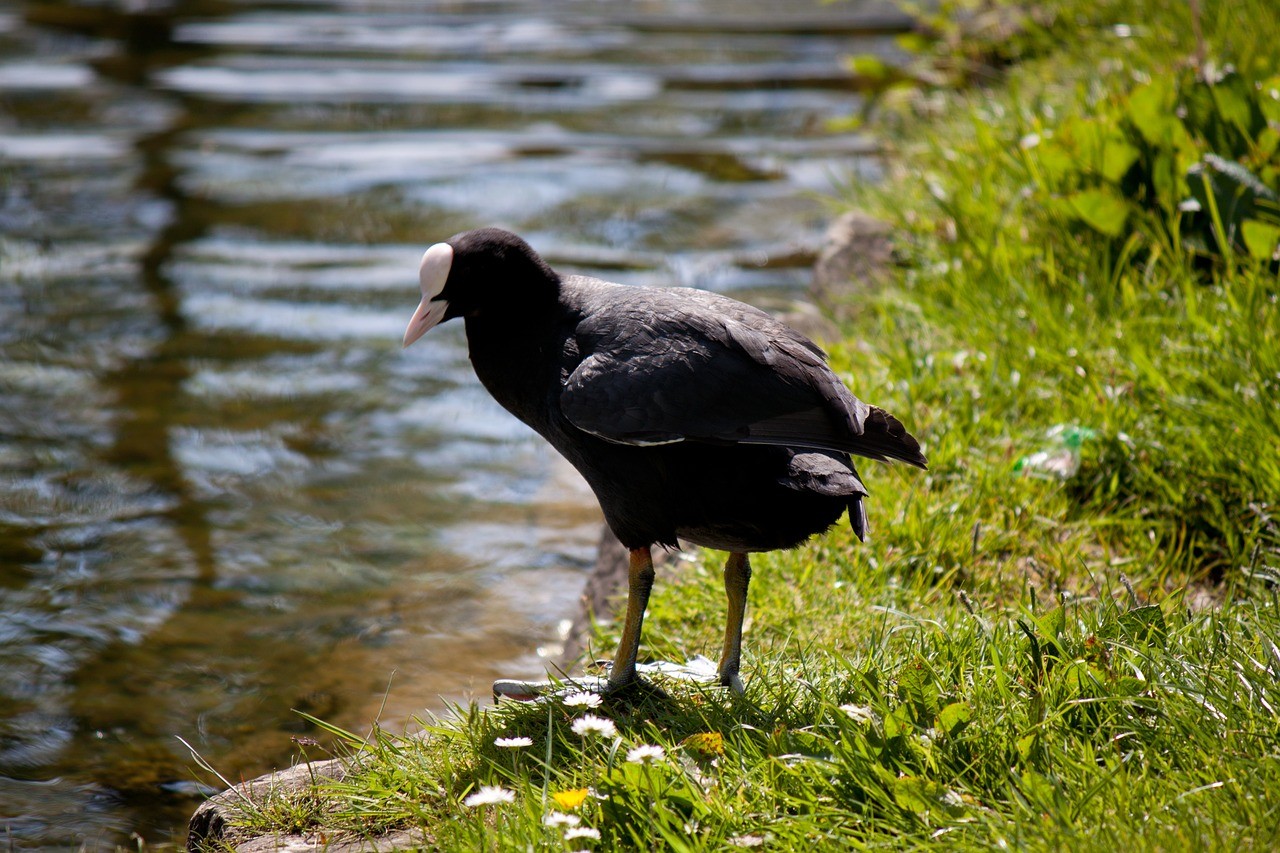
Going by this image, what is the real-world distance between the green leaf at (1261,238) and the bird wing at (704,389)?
2.02 meters

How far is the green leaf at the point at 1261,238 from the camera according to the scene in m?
4.11

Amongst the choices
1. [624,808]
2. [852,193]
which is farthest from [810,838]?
[852,193]

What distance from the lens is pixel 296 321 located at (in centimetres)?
632

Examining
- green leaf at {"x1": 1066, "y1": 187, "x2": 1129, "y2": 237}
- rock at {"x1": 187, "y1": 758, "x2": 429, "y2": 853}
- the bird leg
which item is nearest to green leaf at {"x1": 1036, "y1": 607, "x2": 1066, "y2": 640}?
the bird leg

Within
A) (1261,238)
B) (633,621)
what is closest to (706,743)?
(633,621)

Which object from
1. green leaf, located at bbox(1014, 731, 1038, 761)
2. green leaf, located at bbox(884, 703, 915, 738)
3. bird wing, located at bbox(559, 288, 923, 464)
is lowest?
green leaf, located at bbox(1014, 731, 1038, 761)

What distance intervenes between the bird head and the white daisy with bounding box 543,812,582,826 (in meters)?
1.25

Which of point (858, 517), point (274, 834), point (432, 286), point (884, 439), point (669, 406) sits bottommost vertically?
point (274, 834)

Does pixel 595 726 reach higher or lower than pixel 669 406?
lower

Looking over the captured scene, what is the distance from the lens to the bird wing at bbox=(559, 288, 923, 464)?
9.00ft

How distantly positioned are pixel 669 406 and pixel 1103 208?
104 inches

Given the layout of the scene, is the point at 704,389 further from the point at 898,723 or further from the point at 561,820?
the point at 561,820

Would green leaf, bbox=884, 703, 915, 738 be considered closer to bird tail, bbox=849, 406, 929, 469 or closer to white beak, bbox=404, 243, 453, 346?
bird tail, bbox=849, 406, 929, 469

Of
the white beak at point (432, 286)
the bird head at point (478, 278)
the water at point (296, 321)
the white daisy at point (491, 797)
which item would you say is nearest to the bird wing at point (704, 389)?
the bird head at point (478, 278)
